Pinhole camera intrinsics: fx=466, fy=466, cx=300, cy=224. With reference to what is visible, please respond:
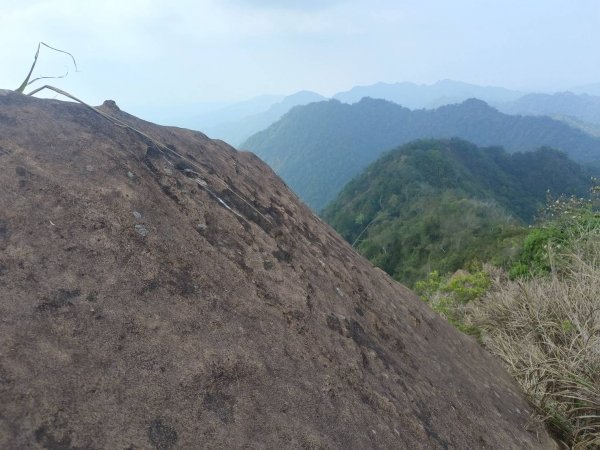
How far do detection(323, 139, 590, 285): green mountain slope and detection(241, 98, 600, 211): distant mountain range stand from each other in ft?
133

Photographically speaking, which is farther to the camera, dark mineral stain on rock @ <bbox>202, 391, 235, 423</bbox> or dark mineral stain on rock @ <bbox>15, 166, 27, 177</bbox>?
dark mineral stain on rock @ <bbox>15, 166, 27, 177</bbox>

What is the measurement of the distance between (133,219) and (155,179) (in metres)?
0.42

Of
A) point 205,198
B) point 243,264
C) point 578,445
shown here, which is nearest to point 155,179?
point 205,198

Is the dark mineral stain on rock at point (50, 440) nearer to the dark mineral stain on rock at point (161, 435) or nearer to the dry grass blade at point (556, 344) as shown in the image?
the dark mineral stain on rock at point (161, 435)

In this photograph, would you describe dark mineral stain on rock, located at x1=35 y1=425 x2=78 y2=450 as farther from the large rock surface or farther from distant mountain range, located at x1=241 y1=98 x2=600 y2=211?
distant mountain range, located at x1=241 y1=98 x2=600 y2=211

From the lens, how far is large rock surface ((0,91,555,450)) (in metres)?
1.57

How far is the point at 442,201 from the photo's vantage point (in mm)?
45031

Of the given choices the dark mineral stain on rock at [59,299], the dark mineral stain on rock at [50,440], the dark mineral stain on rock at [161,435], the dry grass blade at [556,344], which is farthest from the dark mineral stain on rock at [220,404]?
the dry grass blade at [556,344]

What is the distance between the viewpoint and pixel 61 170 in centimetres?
218

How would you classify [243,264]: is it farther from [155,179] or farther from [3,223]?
[3,223]

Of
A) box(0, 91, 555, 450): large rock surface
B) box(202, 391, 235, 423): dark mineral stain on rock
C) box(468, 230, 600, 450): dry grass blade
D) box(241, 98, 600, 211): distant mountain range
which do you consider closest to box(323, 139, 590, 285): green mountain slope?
box(468, 230, 600, 450): dry grass blade

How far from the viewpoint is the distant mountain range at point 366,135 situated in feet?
380

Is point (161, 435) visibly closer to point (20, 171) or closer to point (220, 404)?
point (220, 404)

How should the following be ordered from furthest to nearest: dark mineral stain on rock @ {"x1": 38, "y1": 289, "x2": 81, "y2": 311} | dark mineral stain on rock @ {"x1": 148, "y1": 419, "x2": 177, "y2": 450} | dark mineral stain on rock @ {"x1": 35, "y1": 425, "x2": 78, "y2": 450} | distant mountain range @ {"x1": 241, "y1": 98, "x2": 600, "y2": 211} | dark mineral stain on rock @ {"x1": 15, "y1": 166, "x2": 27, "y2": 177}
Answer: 1. distant mountain range @ {"x1": 241, "y1": 98, "x2": 600, "y2": 211}
2. dark mineral stain on rock @ {"x1": 15, "y1": 166, "x2": 27, "y2": 177}
3. dark mineral stain on rock @ {"x1": 38, "y1": 289, "x2": 81, "y2": 311}
4. dark mineral stain on rock @ {"x1": 148, "y1": 419, "x2": 177, "y2": 450}
5. dark mineral stain on rock @ {"x1": 35, "y1": 425, "x2": 78, "y2": 450}
